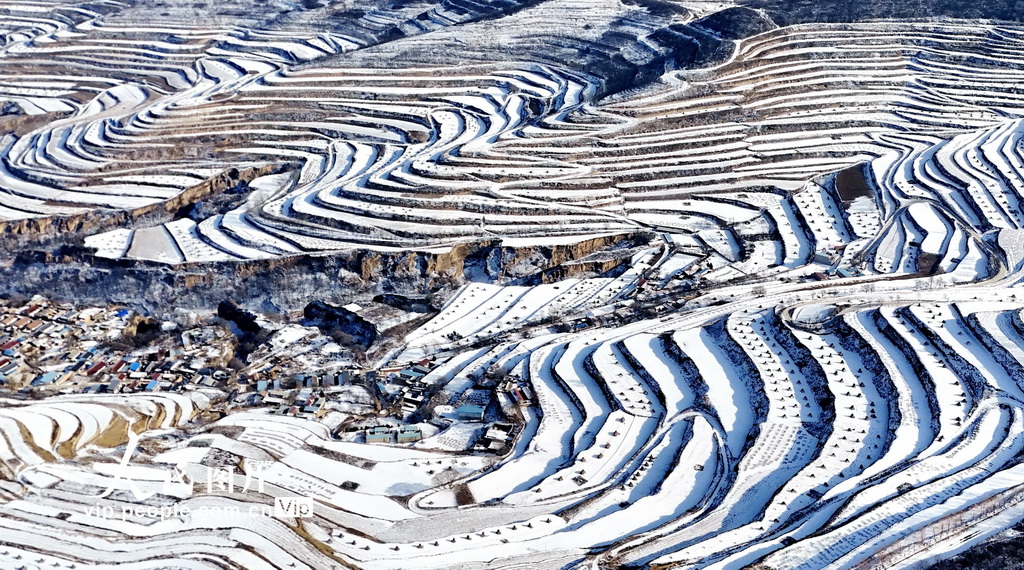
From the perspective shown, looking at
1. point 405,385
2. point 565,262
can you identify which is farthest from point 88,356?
point 565,262

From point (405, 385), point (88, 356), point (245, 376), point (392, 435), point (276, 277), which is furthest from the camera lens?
point (276, 277)

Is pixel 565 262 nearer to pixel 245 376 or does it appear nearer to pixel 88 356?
pixel 245 376

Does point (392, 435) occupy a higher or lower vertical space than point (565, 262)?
lower

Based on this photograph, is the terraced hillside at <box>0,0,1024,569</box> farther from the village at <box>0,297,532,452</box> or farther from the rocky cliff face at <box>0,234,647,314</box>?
the village at <box>0,297,532,452</box>

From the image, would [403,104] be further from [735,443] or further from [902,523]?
[902,523]

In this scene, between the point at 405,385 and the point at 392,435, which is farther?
the point at 405,385

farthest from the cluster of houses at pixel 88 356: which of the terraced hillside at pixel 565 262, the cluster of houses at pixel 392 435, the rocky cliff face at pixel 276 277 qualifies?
the cluster of houses at pixel 392 435

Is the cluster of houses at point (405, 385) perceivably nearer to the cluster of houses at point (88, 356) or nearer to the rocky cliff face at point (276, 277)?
the cluster of houses at point (88, 356)

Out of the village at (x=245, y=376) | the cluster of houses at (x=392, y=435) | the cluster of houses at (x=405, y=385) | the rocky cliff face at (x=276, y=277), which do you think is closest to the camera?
the cluster of houses at (x=392, y=435)

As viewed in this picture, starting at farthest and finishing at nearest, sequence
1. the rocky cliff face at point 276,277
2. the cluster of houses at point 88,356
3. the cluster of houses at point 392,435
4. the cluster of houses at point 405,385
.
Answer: the rocky cliff face at point 276,277 → the cluster of houses at point 88,356 → the cluster of houses at point 405,385 → the cluster of houses at point 392,435
